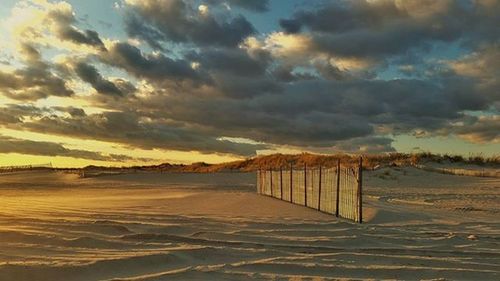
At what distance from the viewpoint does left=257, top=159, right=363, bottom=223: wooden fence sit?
1396 cm

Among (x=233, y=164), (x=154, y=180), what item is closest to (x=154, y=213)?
(x=154, y=180)

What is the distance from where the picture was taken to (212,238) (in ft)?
32.5

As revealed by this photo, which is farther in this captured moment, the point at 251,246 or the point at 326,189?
the point at 326,189

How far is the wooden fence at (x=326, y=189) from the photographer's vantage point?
13961mm

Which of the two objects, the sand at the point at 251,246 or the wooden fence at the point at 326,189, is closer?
the sand at the point at 251,246

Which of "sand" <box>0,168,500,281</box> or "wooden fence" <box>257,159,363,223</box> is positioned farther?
"wooden fence" <box>257,159,363,223</box>

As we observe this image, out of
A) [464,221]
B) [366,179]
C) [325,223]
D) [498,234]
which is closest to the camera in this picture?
[498,234]

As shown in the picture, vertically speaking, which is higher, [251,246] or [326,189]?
[326,189]

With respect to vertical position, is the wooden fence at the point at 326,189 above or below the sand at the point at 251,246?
above

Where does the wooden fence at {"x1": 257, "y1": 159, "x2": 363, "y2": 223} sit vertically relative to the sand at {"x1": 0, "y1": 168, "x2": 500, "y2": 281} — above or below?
above

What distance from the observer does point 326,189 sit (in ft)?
54.2

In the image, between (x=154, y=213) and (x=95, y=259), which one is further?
(x=154, y=213)

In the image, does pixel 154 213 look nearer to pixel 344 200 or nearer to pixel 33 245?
pixel 344 200

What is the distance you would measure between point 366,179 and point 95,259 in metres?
28.1
